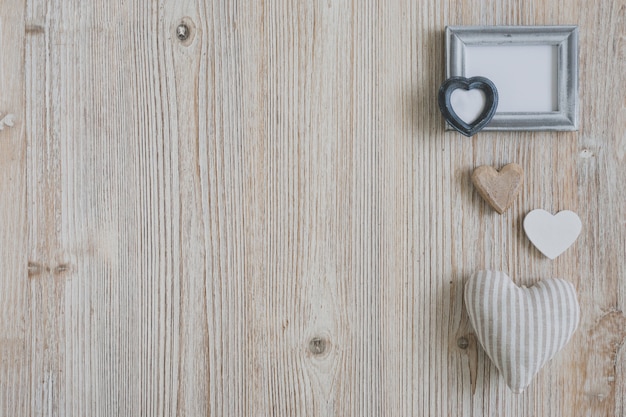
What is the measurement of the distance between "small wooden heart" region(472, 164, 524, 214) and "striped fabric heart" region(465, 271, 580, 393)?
11 centimetres

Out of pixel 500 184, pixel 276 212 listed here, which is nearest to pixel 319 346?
pixel 276 212

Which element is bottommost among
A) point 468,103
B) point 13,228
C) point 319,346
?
point 319,346

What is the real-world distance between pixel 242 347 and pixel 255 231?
6.9 inches

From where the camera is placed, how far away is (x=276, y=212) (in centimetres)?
81

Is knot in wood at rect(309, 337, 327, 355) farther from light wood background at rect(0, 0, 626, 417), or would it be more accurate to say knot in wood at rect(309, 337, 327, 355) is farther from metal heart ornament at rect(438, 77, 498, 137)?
metal heart ornament at rect(438, 77, 498, 137)

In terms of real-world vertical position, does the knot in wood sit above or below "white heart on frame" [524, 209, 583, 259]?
below

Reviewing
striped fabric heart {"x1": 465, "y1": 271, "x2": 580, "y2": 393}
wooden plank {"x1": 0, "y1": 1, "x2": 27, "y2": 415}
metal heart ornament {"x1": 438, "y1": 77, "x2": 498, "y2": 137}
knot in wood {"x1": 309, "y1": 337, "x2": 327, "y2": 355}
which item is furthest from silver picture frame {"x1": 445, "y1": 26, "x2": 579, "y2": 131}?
wooden plank {"x1": 0, "y1": 1, "x2": 27, "y2": 415}

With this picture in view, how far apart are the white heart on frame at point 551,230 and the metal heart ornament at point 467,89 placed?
0.51 ft

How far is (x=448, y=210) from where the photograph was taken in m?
0.80

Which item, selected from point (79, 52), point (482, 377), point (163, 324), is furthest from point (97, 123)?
point (482, 377)

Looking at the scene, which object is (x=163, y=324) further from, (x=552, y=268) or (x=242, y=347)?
(x=552, y=268)

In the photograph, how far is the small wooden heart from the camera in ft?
2.53

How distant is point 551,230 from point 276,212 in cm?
40

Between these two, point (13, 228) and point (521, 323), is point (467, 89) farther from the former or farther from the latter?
point (13, 228)
